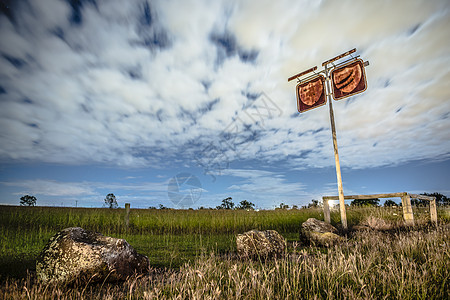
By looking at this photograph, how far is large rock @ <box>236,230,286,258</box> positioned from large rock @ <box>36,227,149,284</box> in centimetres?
312

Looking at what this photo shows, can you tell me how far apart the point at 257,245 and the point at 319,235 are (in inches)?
130

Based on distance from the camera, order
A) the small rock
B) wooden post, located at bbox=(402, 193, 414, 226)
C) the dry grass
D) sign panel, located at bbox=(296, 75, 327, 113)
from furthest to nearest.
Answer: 1. sign panel, located at bbox=(296, 75, 327, 113)
2. wooden post, located at bbox=(402, 193, 414, 226)
3. the small rock
4. the dry grass

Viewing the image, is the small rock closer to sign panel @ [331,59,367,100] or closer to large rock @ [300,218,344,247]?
large rock @ [300,218,344,247]

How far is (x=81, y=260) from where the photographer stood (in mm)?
5043

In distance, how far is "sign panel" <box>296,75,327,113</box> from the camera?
513 inches

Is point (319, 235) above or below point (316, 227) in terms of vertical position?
below

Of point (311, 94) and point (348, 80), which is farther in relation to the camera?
point (311, 94)

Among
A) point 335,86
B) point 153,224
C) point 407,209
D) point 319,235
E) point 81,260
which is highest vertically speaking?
point 335,86

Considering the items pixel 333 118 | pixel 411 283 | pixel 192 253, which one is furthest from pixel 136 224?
pixel 411 283

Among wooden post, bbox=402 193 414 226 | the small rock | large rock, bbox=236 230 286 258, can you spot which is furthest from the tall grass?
large rock, bbox=236 230 286 258

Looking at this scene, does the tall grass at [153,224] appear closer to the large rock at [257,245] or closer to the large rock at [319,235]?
the large rock at [319,235]

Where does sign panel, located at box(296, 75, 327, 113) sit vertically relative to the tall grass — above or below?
above

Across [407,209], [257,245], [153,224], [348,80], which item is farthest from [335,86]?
[153,224]

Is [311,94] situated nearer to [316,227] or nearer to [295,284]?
[316,227]
